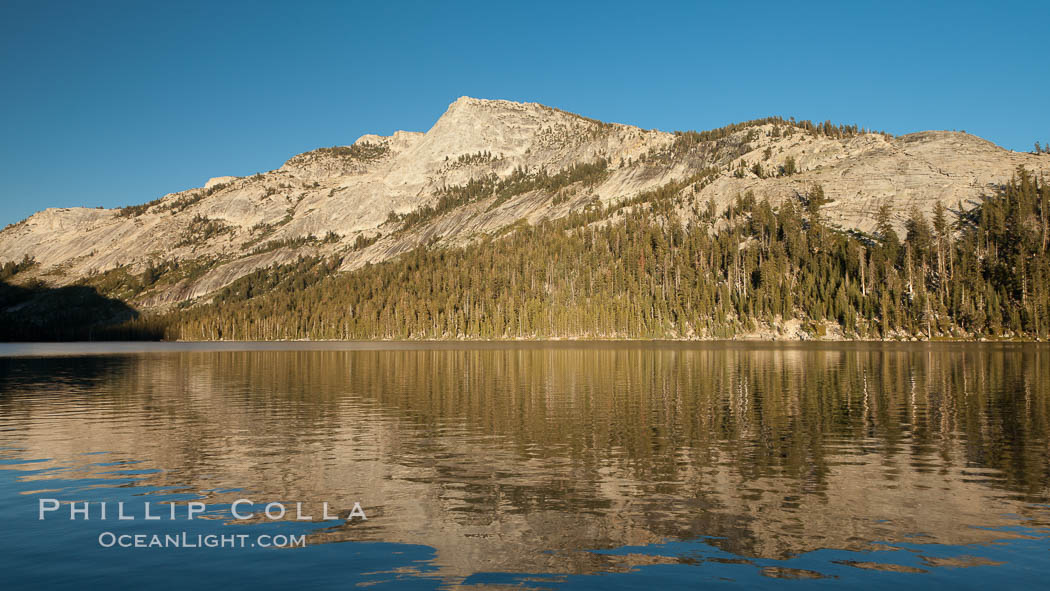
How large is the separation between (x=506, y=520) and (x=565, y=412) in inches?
823

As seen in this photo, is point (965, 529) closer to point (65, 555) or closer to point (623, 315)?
point (65, 555)

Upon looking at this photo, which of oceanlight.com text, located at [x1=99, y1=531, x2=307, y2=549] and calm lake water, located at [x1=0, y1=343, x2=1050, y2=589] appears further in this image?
oceanlight.com text, located at [x1=99, y1=531, x2=307, y2=549]

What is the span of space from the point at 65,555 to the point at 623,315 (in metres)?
188

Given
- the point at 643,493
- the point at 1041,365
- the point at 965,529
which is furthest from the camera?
the point at 1041,365

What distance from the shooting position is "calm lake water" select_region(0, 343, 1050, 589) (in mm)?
14008

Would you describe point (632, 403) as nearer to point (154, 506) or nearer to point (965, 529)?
point (965, 529)

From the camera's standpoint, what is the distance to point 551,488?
20.9 meters

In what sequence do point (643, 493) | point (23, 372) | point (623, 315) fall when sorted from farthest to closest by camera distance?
point (623, 315) → point (23, 372) → point (643, 493)

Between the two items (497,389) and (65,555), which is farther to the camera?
(497,389)

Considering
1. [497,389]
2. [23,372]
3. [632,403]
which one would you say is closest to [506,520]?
[632,403]

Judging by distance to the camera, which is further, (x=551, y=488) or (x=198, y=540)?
(x=551, y=488)

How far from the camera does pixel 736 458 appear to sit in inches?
989

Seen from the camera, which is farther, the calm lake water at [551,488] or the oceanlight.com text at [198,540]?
the oceanlight.com text at [198,540]

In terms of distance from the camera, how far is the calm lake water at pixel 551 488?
46.0 ft
